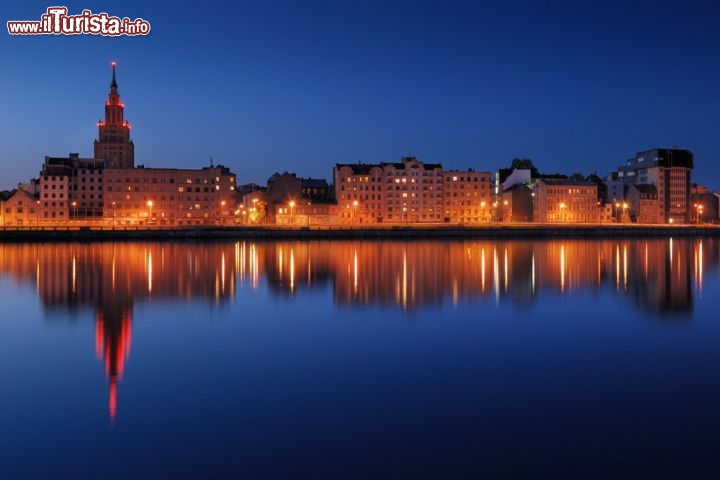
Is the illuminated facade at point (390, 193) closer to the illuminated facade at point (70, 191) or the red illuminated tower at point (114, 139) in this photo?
the illuminated facade at point (70, 191)

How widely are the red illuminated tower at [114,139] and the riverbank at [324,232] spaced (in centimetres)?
5079

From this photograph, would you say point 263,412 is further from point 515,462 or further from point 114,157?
point 114,157

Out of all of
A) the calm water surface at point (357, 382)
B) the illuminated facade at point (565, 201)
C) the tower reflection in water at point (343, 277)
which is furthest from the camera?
the illuminated facade at point (565, 201)

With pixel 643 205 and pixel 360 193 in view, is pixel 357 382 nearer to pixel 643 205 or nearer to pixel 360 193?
pixel 360 193

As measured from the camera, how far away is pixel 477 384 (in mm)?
14305

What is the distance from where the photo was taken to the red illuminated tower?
135 meters

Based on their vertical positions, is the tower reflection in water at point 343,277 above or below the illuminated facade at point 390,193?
below

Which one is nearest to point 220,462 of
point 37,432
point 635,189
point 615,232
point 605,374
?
point 37,432

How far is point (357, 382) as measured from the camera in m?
14.5

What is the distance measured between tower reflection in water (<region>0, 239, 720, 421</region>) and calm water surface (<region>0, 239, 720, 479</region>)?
1.07ft

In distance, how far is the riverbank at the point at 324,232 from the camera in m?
80.3

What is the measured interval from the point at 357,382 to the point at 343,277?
23.3m

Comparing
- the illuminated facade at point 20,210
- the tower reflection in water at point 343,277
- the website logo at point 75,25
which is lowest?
the tower reflection in water at point 343,277

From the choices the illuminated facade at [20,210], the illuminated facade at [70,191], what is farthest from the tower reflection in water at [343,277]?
the illuminated facade at [70,191]
